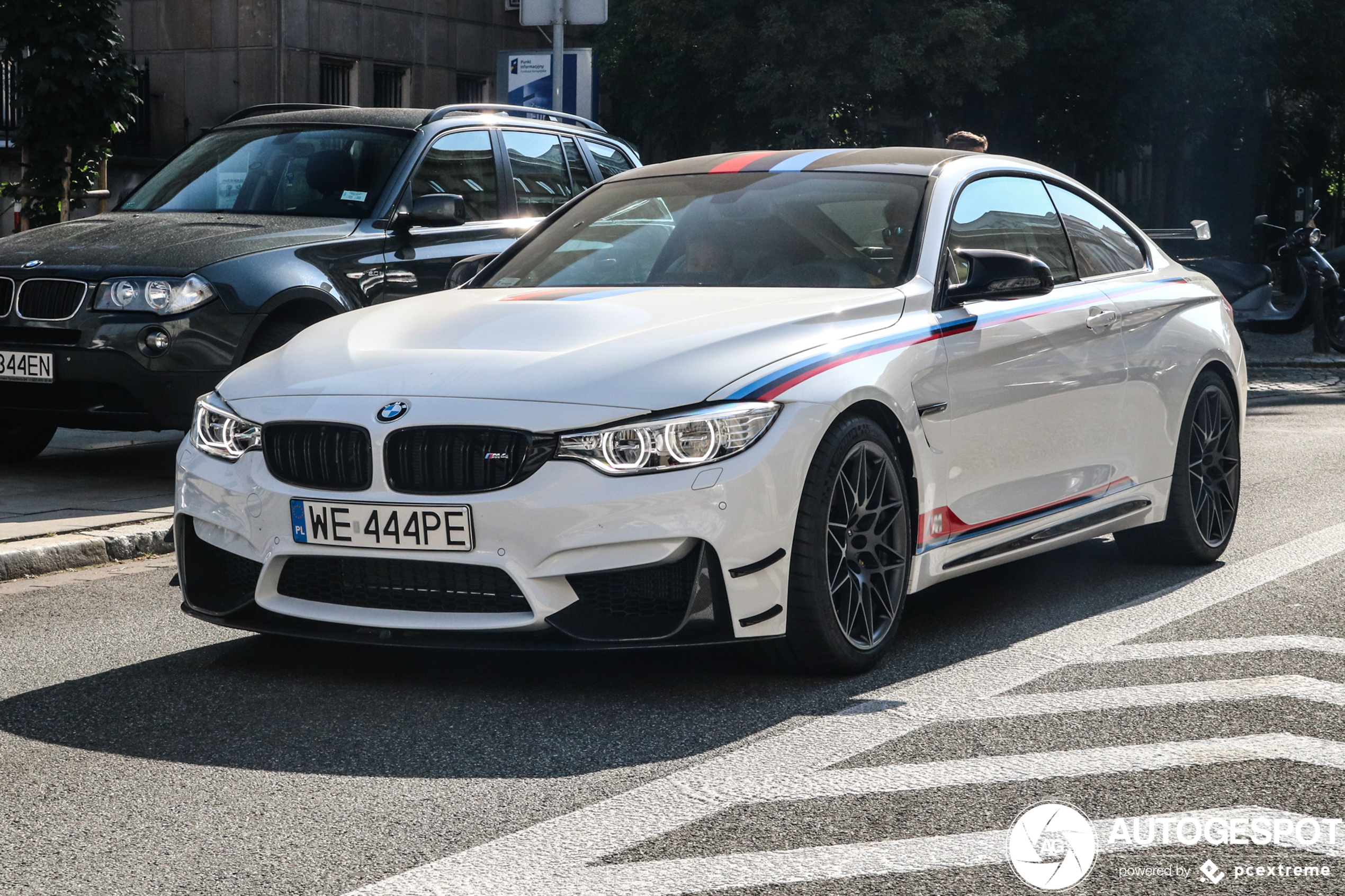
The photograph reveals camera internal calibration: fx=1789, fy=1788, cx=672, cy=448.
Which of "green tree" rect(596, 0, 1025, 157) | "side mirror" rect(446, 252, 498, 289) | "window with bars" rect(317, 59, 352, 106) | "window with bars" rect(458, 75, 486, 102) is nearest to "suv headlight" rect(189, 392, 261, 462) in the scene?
"side mirror" rect(446, 252, 498, 289)

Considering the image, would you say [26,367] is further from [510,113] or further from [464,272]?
[510,113]

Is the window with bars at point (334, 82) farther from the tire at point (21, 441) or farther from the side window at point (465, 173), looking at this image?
the tire at point (21, 441)

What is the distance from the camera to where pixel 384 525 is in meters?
4.54

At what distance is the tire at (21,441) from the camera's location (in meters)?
9.27

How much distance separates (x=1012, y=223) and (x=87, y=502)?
4.30 meters

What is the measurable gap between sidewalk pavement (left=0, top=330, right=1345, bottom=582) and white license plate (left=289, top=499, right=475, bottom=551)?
2505 millimetres

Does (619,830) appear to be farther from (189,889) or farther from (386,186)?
(386,186)

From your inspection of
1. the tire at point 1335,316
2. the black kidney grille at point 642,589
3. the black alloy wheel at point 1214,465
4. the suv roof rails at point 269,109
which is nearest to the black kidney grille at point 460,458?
the black kidney grille at point 642,589

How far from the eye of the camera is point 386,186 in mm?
9125

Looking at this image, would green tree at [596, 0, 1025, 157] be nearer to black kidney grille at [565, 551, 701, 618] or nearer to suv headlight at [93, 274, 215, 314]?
suv headlight at [93, 274, 215, 314]

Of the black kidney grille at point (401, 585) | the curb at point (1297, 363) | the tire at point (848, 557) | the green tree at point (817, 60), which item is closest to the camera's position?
the black kidney grille at point (401, 585)

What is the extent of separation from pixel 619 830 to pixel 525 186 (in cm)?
687

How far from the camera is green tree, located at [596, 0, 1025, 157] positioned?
24.0 metres

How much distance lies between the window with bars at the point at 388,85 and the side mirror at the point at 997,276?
21137 millimetres
